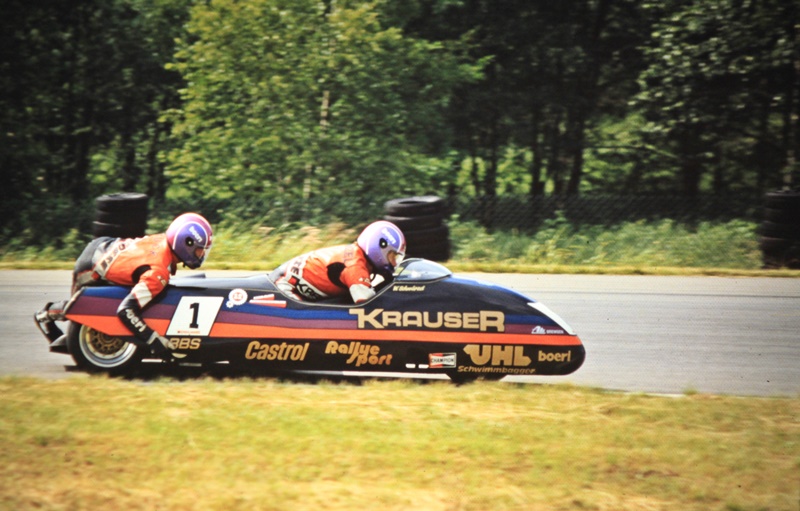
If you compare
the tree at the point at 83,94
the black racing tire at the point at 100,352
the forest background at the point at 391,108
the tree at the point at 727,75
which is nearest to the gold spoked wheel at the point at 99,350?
the black racing tire at the point at 100,352

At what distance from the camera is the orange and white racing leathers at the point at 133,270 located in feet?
23.3

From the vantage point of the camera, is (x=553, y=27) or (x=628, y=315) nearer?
(x=628, y=315)

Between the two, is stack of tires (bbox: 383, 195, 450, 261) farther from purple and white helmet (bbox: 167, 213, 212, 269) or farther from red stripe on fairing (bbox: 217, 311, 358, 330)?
red stripe on fairing (bbox: 217, 311, 358, 330)

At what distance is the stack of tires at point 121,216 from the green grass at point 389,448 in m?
6.22

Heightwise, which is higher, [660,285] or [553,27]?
[553,27]

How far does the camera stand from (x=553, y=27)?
26.4 metres

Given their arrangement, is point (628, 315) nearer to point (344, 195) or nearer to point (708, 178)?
point (344, 195)

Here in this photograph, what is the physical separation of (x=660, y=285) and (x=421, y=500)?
23.5 feet

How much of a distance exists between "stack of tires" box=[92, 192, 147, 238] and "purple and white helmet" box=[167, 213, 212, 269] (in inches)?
223

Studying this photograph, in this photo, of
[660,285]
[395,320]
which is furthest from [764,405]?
[660,285]

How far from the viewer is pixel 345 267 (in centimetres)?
719

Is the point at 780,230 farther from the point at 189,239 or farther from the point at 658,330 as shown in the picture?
the point at 189,239

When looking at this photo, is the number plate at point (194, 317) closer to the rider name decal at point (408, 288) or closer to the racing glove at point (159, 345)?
the racing glove at point (159, 345)

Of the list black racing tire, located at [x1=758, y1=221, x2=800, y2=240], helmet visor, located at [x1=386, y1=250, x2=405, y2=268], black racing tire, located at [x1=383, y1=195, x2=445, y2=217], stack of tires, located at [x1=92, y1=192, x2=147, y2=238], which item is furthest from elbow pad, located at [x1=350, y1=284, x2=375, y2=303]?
black racing tire, located at [x1=758, y1=221, x2=800, y2=240]
